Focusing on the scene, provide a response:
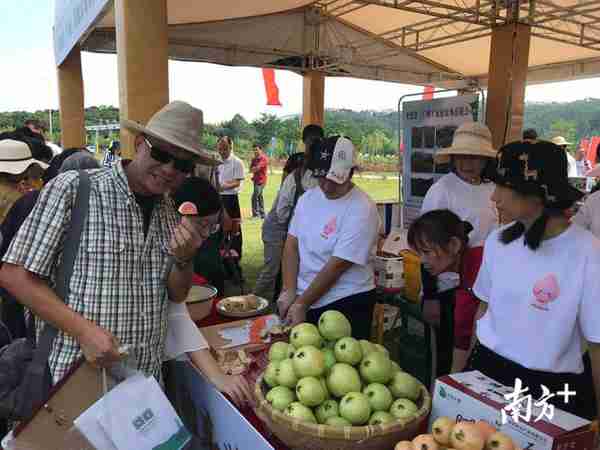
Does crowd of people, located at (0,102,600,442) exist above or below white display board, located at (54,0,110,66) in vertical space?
below

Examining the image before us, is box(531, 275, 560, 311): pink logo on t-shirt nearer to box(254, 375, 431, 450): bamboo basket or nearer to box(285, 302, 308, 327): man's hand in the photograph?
box(254, 375, 431, 450): bamboo basket

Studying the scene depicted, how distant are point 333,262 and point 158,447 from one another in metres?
1.18

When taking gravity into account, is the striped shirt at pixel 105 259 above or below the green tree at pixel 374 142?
below

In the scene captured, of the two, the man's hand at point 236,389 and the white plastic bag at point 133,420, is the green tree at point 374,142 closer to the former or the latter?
the man's hand at point 236,389

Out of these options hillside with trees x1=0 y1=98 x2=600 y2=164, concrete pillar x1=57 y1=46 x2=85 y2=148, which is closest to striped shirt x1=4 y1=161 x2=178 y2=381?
concrete pillar x1=57 y1=46 x2=85 y2=148

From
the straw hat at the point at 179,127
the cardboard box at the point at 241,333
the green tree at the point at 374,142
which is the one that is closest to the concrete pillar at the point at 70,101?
the cardboard box at the point at 241,333

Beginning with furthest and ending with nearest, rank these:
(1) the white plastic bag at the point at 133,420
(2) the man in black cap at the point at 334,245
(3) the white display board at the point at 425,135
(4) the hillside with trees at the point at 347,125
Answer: (4) the hillside with trees at the point at 347,125, (3) the white display board at the point at 425,135, (2) the man in black cap at the point at 334,245, (1) the white plastic bag at the point at 133,420

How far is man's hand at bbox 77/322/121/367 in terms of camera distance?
129cm

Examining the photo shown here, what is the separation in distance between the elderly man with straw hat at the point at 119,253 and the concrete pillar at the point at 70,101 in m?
9.59

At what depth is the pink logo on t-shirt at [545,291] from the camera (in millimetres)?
1462

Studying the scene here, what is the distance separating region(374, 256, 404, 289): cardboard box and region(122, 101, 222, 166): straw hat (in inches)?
108

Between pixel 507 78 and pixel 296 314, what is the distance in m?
7.20

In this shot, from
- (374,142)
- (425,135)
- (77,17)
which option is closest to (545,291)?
(425,135)

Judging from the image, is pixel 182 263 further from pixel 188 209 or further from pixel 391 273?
pixel 391 273
